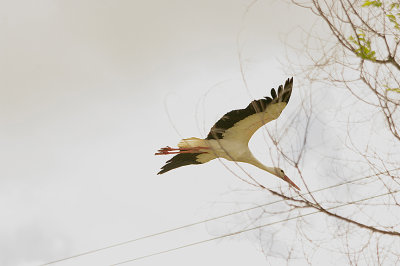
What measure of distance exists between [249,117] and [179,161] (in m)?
1.22

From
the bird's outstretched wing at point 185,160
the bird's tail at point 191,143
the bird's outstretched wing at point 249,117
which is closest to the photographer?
the bird's outstretched wing at point 249,117

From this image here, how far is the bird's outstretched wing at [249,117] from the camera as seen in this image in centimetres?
443

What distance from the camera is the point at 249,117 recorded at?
15.5 ft

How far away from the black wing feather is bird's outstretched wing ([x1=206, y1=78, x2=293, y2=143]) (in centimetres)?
42

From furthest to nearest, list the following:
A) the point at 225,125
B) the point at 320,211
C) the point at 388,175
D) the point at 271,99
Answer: the point at 225,125, the point at 271,99, the point at 388,175, the point at 320,211

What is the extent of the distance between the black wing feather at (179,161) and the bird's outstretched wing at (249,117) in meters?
0.42

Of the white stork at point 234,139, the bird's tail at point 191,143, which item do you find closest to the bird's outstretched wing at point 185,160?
the white stork at point 234,139

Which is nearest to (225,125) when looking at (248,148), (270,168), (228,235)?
(248,148)

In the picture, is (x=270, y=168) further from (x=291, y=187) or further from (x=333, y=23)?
(x=333, y=23)

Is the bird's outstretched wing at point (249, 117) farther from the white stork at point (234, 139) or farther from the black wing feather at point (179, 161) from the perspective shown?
the black wing feather at point (179, 161)

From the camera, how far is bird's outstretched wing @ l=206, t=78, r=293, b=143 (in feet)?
14.5

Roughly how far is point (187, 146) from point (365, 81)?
2278 mm

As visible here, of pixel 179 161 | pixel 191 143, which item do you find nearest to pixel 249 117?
pixel 191 143

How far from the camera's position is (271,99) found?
4.44 m
